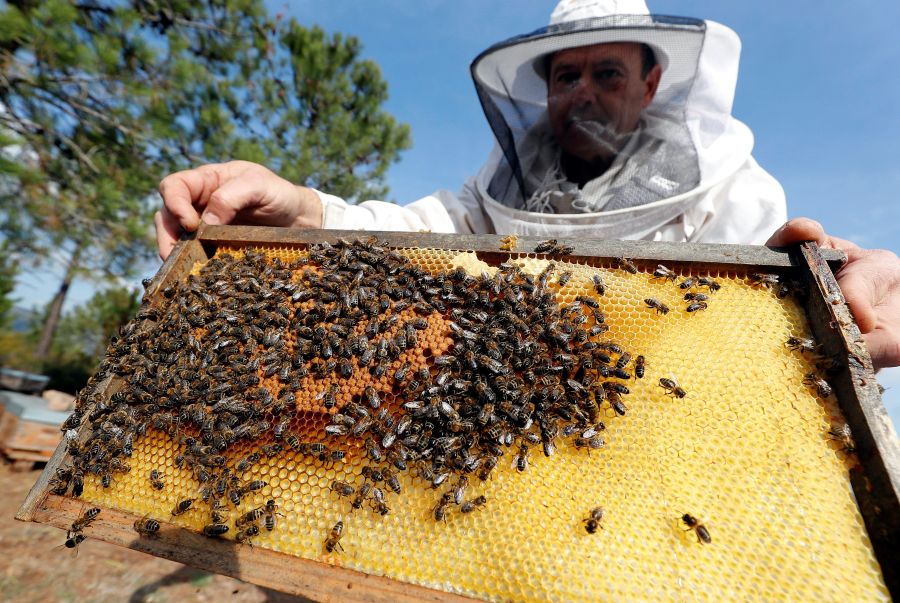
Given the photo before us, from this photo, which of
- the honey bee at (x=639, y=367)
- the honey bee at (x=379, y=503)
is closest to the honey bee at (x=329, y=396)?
the honey bee at (x=379, y=503)

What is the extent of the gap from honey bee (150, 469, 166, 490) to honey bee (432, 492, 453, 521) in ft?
4.81

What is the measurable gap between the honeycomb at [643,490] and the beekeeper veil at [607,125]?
1.61m

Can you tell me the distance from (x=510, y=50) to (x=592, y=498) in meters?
4.37

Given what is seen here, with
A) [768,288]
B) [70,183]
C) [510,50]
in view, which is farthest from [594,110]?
[70,183]

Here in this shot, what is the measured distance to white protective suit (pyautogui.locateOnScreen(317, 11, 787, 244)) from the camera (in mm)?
3738

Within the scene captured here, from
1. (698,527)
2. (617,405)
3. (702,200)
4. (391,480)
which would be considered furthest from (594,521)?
(702,200)

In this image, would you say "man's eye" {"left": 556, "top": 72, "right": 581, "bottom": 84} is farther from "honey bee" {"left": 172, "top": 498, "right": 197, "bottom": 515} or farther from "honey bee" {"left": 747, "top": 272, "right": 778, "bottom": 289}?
"honey bee" {"left": 172, "top": 498, "right": 197, "bottom": 515}

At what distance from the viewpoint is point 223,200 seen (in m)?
3.44

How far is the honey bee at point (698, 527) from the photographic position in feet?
5.71

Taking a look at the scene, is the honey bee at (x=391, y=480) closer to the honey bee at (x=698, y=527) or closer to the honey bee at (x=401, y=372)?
the honey bee at (x=401, y=372)

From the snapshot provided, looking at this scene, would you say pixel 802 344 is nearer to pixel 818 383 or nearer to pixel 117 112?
pixel 818 383

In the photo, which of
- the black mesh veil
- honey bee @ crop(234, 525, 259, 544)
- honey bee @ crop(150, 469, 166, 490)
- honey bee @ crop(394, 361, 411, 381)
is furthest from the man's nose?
honey bee @ crop(150, 469, 166, 490)

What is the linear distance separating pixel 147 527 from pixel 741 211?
4716 mm

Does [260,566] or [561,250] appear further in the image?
[561,250]
